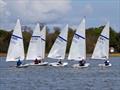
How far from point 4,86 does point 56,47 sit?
32.2 meters

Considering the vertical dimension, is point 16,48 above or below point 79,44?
below

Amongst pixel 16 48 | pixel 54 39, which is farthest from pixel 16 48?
pixel 54 39

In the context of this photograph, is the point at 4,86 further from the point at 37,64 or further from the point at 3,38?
the point at 3,38

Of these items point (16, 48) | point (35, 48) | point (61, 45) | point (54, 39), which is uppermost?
point (54, 39)

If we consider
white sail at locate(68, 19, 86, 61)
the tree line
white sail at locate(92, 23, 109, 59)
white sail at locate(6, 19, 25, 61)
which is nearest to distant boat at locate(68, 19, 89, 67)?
white sail at locate(68, 19, 86, 61)

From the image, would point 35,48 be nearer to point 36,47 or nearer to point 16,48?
point 36,47

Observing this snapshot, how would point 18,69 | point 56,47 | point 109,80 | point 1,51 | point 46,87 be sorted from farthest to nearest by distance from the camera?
point 1,51, point 56,47, point 18,69, point 109,80, point 46,87

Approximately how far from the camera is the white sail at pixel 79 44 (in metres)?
81.2

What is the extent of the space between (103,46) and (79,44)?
4.93 metres

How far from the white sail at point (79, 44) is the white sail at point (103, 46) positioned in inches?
157

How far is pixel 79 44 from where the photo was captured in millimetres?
81750

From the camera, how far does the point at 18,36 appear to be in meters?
80.4

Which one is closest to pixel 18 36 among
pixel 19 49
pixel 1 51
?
pixel 19 49

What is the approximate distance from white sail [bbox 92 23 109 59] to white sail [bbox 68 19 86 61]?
3992mm
